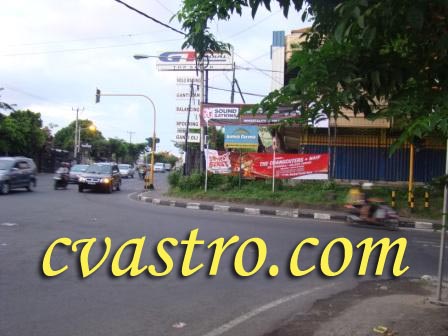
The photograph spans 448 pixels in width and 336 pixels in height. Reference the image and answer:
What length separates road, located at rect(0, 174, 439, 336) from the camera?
5.02 meters

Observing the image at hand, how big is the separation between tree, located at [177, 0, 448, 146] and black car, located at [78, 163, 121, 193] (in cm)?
2217

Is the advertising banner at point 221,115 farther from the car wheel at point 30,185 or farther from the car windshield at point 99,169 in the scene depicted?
the car wheel at point 30,185

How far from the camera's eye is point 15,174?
21.8m

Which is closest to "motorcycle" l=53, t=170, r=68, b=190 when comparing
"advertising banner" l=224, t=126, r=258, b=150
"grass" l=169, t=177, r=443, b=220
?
"grass" l=169, t=177, r=443, b=220

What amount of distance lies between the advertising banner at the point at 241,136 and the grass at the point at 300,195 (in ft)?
5.36

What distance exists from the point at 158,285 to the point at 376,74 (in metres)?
4.19

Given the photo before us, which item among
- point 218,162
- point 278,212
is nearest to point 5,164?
point 218,162

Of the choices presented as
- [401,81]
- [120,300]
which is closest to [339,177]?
[120,300]

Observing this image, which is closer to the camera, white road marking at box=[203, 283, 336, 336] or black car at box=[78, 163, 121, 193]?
white road marking at box=[203, 283, 336, 336]

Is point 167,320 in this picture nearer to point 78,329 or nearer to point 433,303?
point 78,329

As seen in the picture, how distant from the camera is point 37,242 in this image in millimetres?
9164

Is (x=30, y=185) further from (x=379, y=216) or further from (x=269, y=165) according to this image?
(x=379, y=216)

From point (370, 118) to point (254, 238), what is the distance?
7.22 m

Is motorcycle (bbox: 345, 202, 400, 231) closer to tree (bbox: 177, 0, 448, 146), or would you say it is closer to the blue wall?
the blue wall
